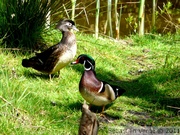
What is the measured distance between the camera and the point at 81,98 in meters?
5.88

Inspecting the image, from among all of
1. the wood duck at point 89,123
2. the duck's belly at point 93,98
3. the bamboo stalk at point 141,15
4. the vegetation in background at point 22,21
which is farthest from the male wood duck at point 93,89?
the bamboo stalk at point 141,15

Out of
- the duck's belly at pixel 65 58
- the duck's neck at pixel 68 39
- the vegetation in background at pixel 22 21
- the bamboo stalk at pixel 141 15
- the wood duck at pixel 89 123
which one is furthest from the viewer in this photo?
the bamboo stalk at pixel 141 15

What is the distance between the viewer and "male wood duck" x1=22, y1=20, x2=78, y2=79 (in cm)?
625

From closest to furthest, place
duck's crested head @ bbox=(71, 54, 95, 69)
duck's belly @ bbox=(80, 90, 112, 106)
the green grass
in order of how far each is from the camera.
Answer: the green grass
duck's belly @ bbox=(80, 90, 112, 106)
duck's crested head @ bbox=(71, 54, 95, 69)

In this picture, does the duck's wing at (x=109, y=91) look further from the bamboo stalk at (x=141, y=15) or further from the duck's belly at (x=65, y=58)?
the bamboo stalk at (x=141, y=15)

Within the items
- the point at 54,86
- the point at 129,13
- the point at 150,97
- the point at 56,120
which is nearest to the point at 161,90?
the point at 150,97

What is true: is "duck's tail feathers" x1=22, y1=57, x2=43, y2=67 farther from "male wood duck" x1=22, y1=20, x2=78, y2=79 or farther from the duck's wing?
the duck's wing

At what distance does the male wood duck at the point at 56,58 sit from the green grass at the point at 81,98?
17 centimetres

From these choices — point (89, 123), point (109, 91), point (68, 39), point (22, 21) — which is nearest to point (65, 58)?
point (68, 39)

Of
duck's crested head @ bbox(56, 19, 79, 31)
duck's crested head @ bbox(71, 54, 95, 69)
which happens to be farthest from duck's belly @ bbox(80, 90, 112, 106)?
duck's crested head @ bbox(56, 19, 79, 31)

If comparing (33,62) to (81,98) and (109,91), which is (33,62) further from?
(109,91)

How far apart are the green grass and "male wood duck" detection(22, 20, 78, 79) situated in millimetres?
167

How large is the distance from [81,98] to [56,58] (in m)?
0.72

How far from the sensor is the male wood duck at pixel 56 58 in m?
6.25
